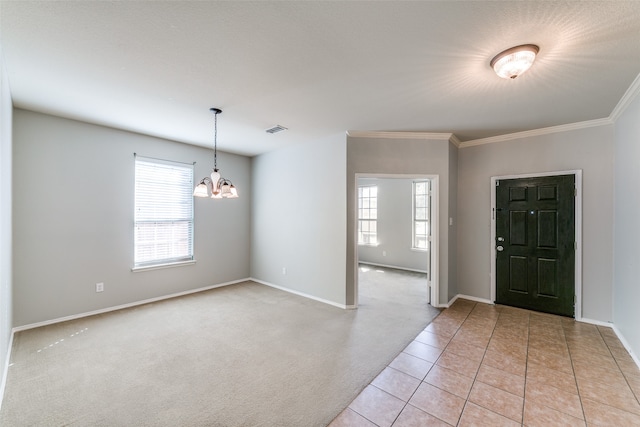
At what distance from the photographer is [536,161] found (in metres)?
3.83

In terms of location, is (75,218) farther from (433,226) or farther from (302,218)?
(433,226)

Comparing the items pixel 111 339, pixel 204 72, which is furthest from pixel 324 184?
pixel 111 339

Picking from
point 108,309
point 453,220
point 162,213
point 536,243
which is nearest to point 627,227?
point 536,243

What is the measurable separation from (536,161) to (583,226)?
104cm

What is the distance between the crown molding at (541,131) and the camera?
339 centimetres

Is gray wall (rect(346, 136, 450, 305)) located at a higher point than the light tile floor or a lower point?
higher

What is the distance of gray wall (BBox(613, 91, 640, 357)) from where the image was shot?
8.61 feet

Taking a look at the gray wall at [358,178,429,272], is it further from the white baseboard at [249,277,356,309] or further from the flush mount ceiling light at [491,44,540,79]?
the flush mount ceiling light at [491,44,540,79]

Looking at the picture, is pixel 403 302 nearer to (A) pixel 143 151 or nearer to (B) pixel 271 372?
(B) pixel 271 372

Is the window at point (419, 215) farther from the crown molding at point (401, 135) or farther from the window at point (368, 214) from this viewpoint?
the crown molding at point (401, 135)

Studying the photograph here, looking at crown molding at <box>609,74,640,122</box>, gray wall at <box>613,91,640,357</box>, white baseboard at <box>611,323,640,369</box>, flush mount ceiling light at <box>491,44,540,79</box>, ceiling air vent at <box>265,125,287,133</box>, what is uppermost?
ceiling air vent at <box>265,125,287,133</box>

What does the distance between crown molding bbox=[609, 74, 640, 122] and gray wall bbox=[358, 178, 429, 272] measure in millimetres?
3715

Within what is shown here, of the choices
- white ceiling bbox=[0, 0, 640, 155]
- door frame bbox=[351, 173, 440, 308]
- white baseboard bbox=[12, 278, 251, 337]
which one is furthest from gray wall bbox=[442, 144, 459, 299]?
white baseboard bbox=[12, 278, 251, 337]

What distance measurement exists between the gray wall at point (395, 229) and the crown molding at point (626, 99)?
12.2 feet
